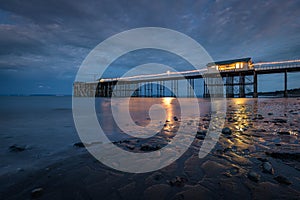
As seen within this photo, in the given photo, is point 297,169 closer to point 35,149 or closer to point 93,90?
point 35,149

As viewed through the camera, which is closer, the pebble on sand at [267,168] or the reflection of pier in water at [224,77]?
the pebble on sand at [267,168]

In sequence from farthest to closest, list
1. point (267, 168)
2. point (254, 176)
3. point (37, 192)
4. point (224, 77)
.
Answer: point (224, 77) < point (267, 168) < point (254, 176) < point (37, 192)

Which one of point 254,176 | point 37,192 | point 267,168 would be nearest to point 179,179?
point 254,176

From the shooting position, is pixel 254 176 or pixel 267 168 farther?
pixel 267 168

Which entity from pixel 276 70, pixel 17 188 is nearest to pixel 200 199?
pixel 17 188

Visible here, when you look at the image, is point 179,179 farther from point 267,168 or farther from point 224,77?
point 224,77

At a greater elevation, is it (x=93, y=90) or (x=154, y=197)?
(x=93, y=90)

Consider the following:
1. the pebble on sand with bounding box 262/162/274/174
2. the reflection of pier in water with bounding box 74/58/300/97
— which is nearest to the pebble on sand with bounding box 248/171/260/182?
the pebble on sand with bounding box 262/162/274/174

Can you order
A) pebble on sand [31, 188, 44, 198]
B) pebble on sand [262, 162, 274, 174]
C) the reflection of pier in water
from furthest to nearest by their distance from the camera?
the reflection of pier in water < pebble on sand [262, 162, 274, 174] < pebble on sand [31, 188, 44, 198]

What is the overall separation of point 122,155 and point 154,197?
49.3 inches

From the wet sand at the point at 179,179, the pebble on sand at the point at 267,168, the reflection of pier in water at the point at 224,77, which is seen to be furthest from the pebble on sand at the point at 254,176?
the reflection of pier in water at the point at 224,77

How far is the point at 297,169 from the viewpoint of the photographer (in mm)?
1861

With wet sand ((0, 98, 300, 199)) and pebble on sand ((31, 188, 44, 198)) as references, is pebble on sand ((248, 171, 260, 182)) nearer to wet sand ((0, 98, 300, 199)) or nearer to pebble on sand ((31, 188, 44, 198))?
wet sand ((0, 98, 300, 199))

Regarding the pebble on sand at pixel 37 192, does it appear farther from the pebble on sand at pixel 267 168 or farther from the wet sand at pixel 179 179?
the pebble on sand at pixel 267 168
